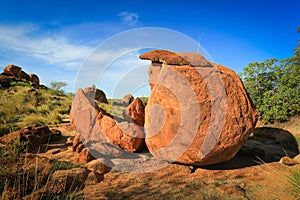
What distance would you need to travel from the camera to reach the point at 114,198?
8.63 feet

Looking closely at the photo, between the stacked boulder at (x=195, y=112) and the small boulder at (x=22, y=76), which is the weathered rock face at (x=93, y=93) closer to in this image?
the stacked boulder at (x=195, y=112)

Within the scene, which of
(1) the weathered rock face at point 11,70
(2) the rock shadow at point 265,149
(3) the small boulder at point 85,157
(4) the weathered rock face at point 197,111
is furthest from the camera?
(1) the weathered rock face at point 11,70

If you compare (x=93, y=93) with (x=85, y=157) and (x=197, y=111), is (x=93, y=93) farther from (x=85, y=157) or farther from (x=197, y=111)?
(x=197, y=111)

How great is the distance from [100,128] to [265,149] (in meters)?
4.61

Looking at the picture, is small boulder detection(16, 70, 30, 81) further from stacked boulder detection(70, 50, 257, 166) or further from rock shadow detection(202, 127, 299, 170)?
rock shadow detection(202, 127, 299, 170)

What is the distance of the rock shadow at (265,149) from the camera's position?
4.13 m

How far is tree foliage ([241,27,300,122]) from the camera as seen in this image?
702cm

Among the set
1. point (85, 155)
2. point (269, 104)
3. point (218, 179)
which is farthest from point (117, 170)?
point (269, 104)

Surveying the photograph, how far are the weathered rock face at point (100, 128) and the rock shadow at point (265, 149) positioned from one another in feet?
5.57

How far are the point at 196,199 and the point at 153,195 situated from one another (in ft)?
1.99

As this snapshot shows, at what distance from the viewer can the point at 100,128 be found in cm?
469

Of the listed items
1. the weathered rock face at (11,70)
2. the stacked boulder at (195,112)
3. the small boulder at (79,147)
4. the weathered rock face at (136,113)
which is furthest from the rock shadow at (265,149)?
the weathered rock face at (11,70)

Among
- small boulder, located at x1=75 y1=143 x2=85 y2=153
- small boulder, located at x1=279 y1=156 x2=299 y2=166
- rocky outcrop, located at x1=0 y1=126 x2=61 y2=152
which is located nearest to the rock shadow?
small boulder, located at x1=279 y1=156 x2=299 y2=166

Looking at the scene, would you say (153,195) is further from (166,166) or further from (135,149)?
(135,149)
